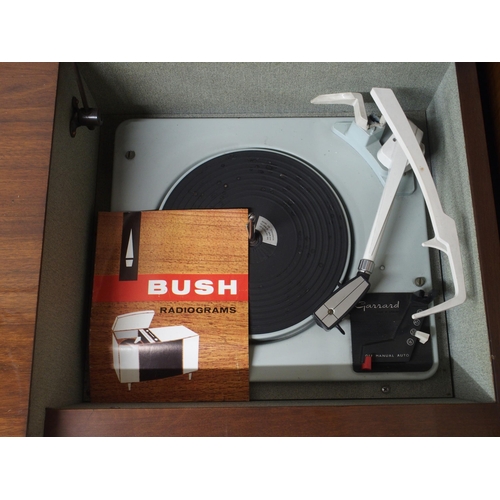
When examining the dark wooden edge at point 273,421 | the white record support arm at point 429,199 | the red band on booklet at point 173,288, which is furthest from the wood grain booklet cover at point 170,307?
the white record support arm at point 429,199

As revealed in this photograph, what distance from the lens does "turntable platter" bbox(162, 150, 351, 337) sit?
84 centimetres

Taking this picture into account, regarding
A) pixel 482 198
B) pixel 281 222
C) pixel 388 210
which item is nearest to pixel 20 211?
pixel 281 222

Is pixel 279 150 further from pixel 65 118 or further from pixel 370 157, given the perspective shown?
pixel 65 118

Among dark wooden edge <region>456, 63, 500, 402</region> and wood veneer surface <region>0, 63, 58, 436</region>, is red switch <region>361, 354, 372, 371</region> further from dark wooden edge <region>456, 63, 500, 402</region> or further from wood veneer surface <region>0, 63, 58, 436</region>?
wood veneer surface <region>0, 63, 58, 436</region>

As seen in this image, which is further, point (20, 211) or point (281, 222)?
point (281, 222)

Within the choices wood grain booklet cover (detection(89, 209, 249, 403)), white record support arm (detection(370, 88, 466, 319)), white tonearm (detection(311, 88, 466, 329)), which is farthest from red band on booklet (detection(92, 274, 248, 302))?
white record support arm (detection(370, 88, 466, 319))

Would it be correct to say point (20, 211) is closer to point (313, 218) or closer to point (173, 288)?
point (173, 288)

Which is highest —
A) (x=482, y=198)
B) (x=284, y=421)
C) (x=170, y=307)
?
(x=482, y=198)

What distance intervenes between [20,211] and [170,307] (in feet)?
0.88

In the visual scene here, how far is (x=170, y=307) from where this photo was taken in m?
0.82

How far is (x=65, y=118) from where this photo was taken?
0.77 metres

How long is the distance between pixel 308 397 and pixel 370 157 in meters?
0.43

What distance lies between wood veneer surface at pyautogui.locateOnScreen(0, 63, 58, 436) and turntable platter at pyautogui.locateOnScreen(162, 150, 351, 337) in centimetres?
25

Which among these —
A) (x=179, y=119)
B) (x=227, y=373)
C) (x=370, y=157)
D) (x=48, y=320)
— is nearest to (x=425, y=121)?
(x=370, y=157)
